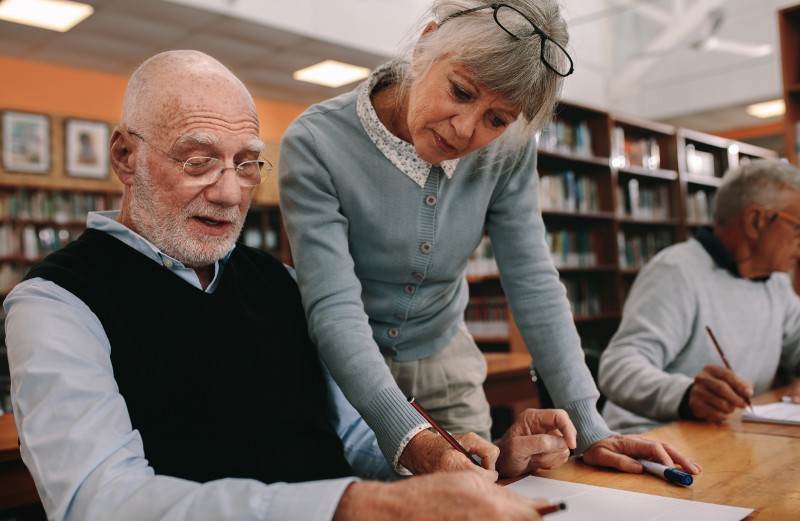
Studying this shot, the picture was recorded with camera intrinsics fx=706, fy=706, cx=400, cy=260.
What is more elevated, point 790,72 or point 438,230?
point 790,72

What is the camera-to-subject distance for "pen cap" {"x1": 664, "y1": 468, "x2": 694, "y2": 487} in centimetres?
109

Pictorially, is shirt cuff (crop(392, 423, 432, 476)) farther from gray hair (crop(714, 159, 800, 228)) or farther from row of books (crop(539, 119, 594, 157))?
row of books (crop(539, 119, 594, 157))

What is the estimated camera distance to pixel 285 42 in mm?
6117

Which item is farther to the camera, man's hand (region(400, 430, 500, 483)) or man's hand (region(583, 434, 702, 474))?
man's hand (region(583, 434, 702, 474))

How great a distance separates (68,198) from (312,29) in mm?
2829

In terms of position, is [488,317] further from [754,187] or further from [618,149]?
[754,187]

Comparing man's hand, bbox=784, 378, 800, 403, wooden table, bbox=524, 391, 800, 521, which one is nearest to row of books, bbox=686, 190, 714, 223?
man's hand, bbox=784, 378, 800, 403

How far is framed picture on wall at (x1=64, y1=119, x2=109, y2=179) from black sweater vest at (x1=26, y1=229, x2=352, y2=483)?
6.01 meters

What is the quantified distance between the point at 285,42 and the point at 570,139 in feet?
8.46

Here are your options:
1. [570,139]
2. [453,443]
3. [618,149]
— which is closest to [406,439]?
[453,443]

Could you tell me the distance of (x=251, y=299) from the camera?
4.25ft

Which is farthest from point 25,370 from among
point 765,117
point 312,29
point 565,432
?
point 765,117

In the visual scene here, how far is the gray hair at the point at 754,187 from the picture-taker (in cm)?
215

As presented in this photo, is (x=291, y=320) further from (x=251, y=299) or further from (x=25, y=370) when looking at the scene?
(x=25, y=370)
